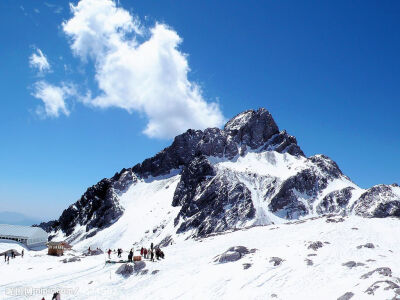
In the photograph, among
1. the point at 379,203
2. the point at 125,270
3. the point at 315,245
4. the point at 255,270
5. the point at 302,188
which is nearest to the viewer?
the point at 255,270

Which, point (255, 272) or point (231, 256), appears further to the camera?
point (231, 256)

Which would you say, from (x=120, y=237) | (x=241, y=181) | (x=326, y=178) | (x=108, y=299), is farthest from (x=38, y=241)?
(x=326, y=178)

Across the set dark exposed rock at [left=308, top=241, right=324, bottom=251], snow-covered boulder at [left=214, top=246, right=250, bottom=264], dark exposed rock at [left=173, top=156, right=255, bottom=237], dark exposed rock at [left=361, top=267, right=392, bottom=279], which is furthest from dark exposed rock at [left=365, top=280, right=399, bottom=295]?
dark exposed rock at [left=173, top=156, right=255, bottom=237]

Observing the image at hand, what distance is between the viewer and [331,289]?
24.7 metres

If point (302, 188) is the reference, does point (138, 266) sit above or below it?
below

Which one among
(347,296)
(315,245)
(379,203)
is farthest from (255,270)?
(379,203)

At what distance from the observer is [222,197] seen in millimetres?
140750

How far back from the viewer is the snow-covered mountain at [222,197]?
Result: 132125 millimetres

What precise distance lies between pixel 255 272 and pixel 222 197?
111 m

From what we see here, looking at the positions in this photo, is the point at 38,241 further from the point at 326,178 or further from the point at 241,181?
the point at 326,178

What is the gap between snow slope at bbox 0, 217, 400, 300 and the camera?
25.9m

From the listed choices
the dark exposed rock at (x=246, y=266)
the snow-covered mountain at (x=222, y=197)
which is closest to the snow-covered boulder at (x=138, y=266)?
the dark exposed rock at (x=246, y=266)

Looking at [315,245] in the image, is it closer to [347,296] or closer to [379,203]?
[347,296]

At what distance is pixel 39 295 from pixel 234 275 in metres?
17.7
